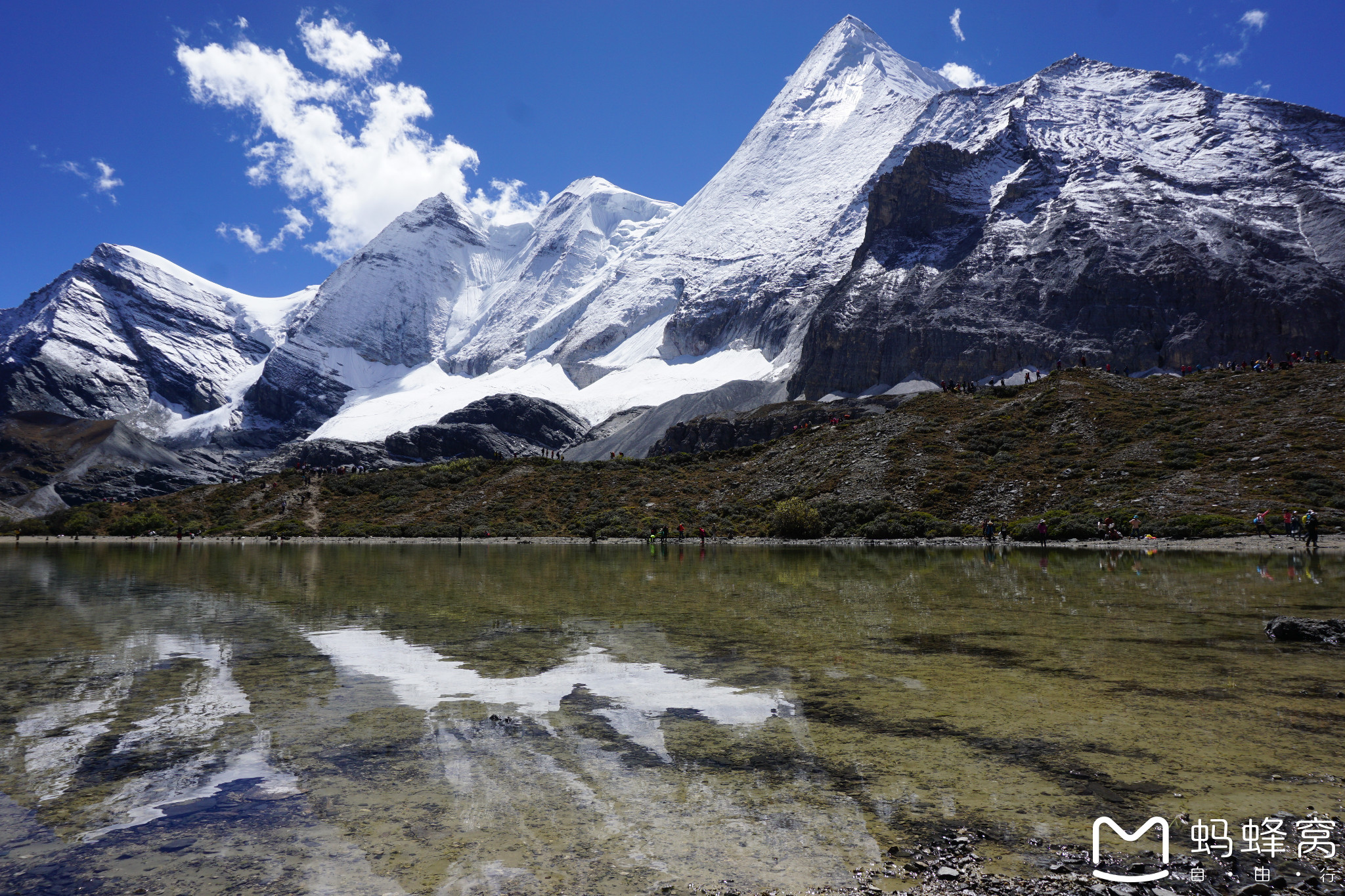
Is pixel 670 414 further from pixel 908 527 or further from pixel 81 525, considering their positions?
pixel 908 527

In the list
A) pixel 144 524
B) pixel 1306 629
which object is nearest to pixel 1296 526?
pixel 1306 629

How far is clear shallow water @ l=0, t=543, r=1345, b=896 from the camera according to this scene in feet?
15.5

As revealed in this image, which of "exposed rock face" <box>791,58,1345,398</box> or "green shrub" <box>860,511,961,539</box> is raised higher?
"exposed rock face" <box>791,58,1345,398</box>

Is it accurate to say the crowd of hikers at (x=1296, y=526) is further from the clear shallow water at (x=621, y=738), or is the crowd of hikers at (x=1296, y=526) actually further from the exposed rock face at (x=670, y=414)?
the exposed rock face at (x=670, y=414)

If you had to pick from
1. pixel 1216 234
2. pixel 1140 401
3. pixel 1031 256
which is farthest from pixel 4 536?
pixel 1216 234

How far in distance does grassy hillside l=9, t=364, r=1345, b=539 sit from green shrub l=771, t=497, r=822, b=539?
10cm

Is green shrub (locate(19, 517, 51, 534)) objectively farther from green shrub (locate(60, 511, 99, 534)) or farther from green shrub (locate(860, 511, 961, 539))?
green shrub (locate(860, 511, 961, 539))

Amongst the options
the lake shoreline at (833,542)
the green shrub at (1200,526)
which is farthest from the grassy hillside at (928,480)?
the lake shoreline at (833,542)

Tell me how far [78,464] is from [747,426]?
133501 millimetres

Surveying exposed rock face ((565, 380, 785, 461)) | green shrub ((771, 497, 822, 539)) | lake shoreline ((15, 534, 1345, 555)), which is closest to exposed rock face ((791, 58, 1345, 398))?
exposed rock face ((565, 380, 785, 461))

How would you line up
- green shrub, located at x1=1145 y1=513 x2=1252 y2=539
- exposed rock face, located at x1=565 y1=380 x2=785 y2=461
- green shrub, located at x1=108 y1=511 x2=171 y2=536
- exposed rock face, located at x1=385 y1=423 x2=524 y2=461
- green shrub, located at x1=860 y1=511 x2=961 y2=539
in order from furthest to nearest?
exposed rock face, located at x1=385 y1=423 x2=524 y2=461 < exposed rock face, located at x1=565 y1=380 x2=785 y2=461 < green shrub, located at x1=108 y1=511 x2=171 y2=536 < green shrub, located at x1=860 y1=511 x2=961 y2=539 < green shrub, located at x1=1145 y1=513 x2=1252 y2=539

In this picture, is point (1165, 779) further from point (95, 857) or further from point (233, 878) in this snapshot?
point (95, 857)

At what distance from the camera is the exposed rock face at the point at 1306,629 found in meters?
10.4

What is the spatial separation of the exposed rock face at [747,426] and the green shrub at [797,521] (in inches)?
2718
